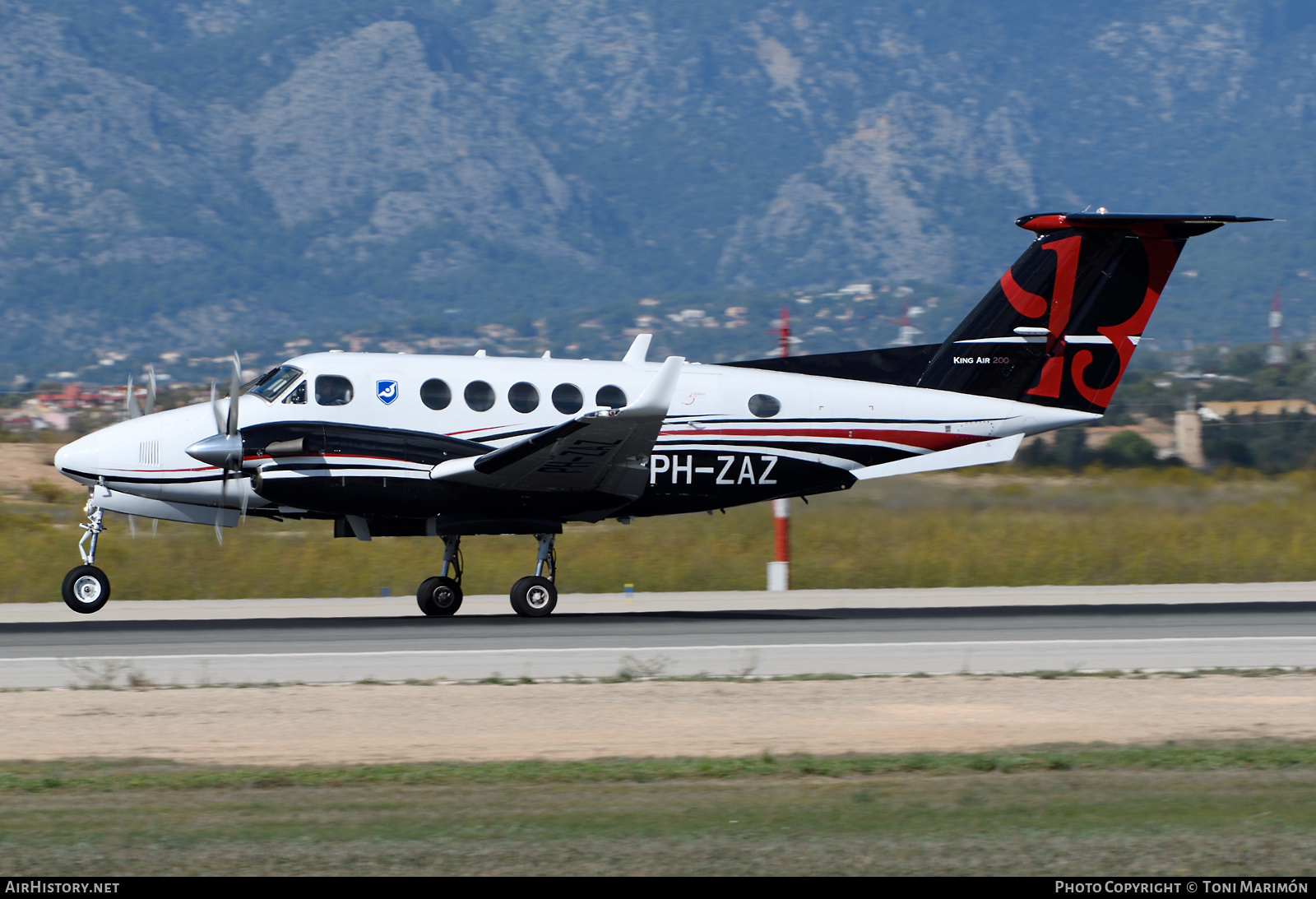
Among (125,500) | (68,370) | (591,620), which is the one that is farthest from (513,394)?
(68,370)

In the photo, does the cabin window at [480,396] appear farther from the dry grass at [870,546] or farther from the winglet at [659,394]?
the dry grass at [870,546]

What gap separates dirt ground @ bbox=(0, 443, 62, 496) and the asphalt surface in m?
13.5

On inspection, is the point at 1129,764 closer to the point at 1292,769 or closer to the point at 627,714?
the point at 1292,769

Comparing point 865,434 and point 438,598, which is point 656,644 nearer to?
point 438,598

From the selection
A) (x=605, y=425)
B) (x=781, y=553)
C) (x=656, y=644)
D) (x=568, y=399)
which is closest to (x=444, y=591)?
(x=568, y=399)

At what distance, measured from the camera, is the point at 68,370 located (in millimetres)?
188625

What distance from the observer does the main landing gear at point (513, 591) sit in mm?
19109

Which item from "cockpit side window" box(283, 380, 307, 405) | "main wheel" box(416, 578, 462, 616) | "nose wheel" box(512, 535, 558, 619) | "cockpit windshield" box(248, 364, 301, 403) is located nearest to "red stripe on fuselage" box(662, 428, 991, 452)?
"nose wheel" box(512, 535, 558, 619)

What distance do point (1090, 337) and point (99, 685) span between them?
13893 mm

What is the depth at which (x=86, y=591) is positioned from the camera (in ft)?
60.1

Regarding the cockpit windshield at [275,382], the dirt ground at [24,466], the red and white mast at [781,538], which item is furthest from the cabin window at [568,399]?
the dirt ground at [24,466]

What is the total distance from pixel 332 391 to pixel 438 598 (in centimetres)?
288

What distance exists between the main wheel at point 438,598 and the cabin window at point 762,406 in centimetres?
442

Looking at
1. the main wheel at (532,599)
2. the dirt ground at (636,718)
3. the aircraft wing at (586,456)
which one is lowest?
the dirt ground at (636,718)
